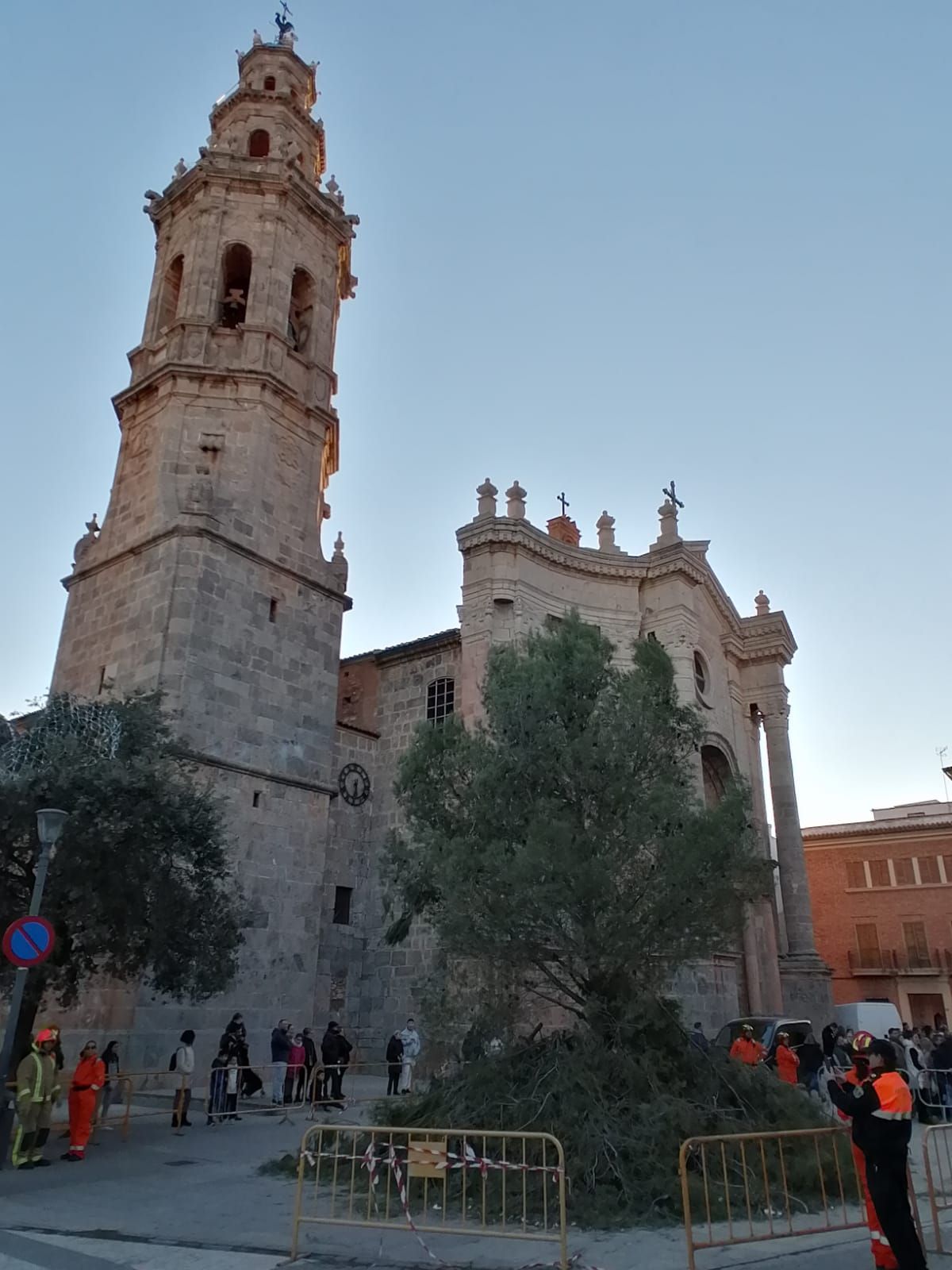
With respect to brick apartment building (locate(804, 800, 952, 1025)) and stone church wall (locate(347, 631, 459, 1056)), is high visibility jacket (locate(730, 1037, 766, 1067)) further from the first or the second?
brick apartment building (locate(804, 800, 952, 1025))

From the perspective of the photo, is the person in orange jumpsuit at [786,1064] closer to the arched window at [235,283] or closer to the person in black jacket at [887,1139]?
the person in black jacket at [887,1139]

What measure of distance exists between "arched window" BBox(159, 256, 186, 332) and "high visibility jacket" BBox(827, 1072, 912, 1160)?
22.6 meters

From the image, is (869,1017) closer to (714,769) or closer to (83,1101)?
(714,769)

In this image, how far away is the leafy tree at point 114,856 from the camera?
10859mm

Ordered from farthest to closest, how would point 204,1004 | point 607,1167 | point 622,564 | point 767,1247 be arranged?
1. point 622,564
2. point 204,1004
3. point 607,1167
4. point 767,1247

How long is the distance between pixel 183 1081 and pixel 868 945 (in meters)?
33.5

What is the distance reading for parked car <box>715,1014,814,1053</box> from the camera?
1736cm

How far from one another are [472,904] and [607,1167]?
266 centimetres

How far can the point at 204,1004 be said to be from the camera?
16.0 meters

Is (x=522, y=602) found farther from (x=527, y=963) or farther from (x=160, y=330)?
(x=527, y=963)

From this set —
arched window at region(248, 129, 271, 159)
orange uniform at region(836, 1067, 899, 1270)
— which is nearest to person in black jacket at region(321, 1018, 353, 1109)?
orange uniform at region(836, 1067, 899, 1270)

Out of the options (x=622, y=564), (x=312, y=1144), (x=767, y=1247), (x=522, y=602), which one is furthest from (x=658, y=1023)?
(x=622, y=564)

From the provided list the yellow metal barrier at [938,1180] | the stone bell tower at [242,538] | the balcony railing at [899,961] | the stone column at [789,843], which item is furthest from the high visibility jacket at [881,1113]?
the balcony railing at [899,961]

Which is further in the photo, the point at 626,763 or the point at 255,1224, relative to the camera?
the point at 626,763
